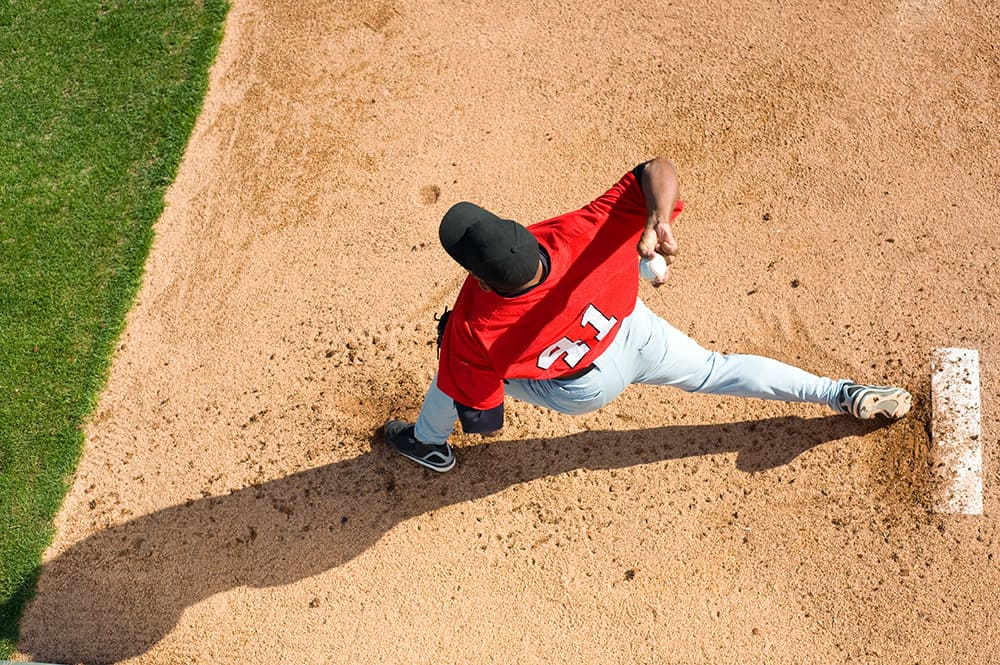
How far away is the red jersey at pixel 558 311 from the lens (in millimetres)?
→ 2855

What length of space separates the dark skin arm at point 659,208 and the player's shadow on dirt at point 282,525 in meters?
1.57

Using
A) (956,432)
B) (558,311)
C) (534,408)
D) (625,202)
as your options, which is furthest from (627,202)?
(956,432)

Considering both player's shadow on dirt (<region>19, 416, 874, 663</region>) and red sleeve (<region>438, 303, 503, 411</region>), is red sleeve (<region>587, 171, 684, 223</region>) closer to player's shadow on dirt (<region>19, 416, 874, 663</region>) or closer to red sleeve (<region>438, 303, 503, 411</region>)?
red sleeve (<region>438, 303, 503, 411</region>)

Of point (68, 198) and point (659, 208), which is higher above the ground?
point (659, 208)

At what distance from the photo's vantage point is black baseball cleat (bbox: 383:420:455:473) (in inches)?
163

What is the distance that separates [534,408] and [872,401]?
1.70 meters

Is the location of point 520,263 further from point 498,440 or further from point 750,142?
point 750,142

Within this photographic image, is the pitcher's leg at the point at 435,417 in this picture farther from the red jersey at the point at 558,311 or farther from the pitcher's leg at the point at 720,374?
the pitcher's leg at the point at 720,374

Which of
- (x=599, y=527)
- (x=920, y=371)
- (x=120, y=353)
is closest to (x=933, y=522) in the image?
(x=920, y=371)

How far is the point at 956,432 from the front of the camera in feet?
13.1

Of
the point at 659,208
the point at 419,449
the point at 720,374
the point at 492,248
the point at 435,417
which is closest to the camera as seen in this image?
the point at 492,248

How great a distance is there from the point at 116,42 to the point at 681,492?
4824 mm

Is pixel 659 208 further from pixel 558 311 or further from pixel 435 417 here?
pixel 435 417

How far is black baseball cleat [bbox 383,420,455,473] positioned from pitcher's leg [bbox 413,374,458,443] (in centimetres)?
14
